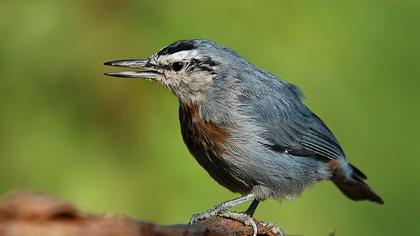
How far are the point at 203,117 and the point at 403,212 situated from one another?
5.69 feet

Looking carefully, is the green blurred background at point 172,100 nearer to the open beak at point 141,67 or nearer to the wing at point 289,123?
the wing at point 289,123

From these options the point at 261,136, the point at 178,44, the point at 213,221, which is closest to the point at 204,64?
the point at 178,44

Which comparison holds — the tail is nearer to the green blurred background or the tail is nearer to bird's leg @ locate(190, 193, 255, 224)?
the green blurred background

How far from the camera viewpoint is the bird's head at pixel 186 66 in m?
4.55

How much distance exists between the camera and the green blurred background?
5266 millimetres

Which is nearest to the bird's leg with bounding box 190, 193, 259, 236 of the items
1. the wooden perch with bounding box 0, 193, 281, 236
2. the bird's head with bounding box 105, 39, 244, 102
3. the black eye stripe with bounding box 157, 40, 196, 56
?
the bird's head with bounding box 105, 39, 244, 102

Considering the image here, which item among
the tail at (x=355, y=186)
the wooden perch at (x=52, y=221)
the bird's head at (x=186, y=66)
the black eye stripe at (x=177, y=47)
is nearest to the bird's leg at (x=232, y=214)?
the bird's head at (x=186, y=66)

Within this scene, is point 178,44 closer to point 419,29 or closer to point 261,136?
point 261,136

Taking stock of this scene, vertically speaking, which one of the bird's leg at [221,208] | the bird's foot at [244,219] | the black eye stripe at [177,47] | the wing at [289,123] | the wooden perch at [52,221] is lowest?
the wooden perch at [52,221]

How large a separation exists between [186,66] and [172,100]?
817 mm

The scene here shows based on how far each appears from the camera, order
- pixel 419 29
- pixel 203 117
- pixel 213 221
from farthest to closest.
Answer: pixel 419 29, pixel 203 117, pixel 213 221

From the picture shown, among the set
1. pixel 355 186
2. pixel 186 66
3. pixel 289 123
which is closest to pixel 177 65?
pixel 186 66

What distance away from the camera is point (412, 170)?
18.2ft

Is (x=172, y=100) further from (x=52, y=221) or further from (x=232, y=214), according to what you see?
(x=52, y=221)
